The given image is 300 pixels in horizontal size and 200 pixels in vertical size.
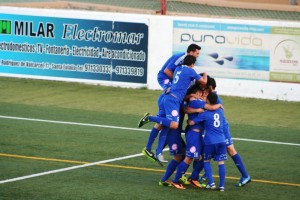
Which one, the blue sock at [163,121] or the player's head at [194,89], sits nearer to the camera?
the player's head at [194,89]

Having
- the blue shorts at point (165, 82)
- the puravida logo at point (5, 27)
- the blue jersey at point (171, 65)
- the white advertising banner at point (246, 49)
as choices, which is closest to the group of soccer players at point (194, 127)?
the blue jersey at point (171, 65)

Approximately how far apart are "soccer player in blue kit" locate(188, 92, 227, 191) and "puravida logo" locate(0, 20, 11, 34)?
1222 centimetres

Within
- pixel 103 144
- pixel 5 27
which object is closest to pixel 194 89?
pixel 103 144

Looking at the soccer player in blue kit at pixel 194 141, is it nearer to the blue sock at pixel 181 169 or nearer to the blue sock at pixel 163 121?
the blue sock at pixel 181 169

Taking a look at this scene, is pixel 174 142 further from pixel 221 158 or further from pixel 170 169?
pixel 221 158

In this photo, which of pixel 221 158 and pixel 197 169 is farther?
pixel 197 169

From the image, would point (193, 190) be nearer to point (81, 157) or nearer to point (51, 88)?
point (81, 157)

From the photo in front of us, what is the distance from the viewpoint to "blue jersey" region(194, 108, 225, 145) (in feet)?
45.0

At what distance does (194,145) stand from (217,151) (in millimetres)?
364

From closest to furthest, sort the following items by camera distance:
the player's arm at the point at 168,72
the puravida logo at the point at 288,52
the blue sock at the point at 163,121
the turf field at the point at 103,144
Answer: the turf field at the point at 103,144
the blue sock at the point at 163,121
the player's arm at the point at 168,72
the puravida logo at the point at 288,52

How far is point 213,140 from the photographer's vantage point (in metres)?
13.7

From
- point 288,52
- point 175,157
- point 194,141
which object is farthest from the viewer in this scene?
point 288,52

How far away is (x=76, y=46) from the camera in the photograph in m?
24.3

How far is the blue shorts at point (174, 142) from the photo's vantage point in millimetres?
14148
